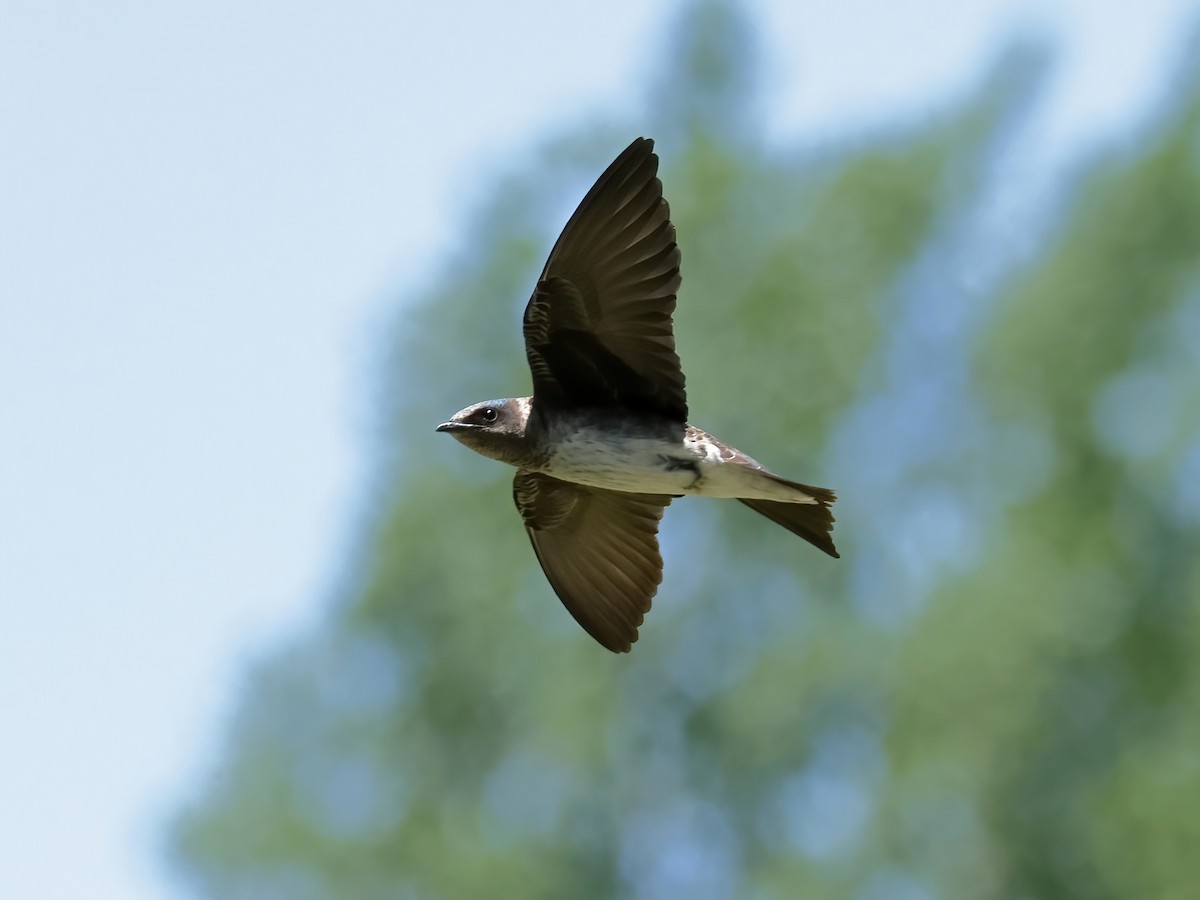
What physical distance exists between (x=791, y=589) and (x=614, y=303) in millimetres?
10091

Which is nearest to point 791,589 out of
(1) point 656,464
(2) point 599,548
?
(2) point 599,548

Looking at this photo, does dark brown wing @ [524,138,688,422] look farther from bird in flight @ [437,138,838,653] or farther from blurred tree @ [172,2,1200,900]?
blurred tree @ [172,2,1200,900]

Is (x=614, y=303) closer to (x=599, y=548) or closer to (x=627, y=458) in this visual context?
(x=627, y=458)

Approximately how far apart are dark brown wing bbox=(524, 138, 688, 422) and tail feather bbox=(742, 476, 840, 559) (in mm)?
501

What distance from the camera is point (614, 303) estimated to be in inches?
232

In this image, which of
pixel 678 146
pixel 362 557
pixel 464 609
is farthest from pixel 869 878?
pixel 678 146

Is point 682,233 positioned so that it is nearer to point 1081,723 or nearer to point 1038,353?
point 1038,353

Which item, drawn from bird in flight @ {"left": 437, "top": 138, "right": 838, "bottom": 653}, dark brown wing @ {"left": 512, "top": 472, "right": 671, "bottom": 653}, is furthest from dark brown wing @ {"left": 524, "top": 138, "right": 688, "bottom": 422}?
dark brown wing @ {"left": 512, "top": 472, "right": 671, "bottom": 653}

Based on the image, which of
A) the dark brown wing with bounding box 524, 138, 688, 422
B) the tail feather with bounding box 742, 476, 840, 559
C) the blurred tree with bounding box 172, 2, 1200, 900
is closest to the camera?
the dark brown wing with bounding box 524, 138, 688, 422

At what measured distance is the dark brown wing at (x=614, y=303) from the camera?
18.6 feet

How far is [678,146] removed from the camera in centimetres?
1666

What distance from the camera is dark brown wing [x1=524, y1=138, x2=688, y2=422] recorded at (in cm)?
566

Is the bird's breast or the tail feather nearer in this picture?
the bird's breast

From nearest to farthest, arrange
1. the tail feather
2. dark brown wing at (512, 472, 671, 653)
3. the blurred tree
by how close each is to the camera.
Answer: the tail feather → dark brown wing at (512, 472, 671, 653) → the blurred tree
